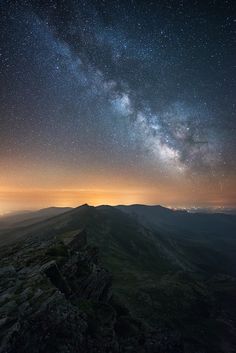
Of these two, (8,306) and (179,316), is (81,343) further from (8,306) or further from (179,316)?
(179,316)

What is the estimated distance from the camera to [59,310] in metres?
23.5

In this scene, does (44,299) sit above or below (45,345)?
above

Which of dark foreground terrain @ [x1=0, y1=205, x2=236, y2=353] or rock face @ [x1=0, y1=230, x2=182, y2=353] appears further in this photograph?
dark foreground terrain @ [x1=0, y1=205, x2=236, y2=353]

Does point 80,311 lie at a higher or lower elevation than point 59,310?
lower

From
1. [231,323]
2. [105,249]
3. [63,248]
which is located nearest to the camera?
[63,248]

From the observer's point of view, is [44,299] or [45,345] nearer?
[45,345]

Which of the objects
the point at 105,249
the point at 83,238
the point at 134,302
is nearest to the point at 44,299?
the point at 83,238

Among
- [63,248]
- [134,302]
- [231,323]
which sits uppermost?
[63,248]

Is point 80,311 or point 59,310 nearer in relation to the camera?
point 59,310

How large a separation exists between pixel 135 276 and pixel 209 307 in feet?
101

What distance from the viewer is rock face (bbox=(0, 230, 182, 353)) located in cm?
2019

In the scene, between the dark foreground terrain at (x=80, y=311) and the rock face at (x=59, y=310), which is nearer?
the rock face at (x=59, y=310)

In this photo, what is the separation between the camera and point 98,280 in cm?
4147

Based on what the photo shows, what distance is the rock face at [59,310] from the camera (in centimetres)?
2019
